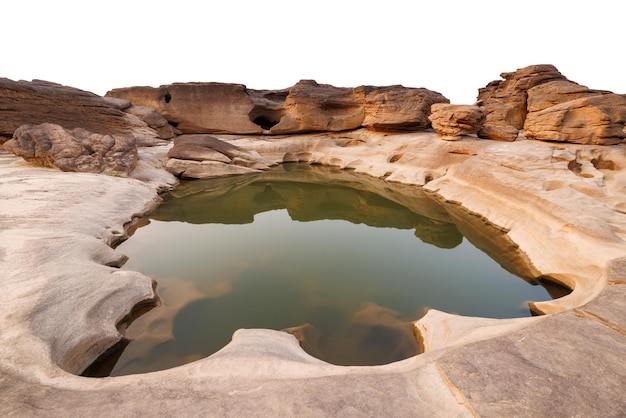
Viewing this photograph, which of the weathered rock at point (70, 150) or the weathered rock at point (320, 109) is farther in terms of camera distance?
the weathered rock at point (320, 109)

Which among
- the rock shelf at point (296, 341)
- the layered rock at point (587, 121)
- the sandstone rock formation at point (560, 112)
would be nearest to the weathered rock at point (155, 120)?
the rock shelf at point (296, 341)

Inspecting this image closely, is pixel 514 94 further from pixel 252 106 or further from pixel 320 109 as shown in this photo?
pixel 252 106

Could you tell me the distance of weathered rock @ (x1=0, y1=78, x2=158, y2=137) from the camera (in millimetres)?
10031

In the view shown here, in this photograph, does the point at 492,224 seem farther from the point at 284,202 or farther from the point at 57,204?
the point at 57,204

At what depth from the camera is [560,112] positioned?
372 inches

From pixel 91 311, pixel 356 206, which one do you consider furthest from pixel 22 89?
pixel 356 206

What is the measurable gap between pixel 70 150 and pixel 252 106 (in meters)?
9.52

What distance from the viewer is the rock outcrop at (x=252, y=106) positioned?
15.6 metres

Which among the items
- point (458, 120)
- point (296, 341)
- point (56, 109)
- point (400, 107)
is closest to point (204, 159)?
point (56, 109)

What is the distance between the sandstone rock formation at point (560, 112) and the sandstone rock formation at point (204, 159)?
1047 centimetres

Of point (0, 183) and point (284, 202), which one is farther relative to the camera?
point (284, 202)

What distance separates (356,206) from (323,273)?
4.71m

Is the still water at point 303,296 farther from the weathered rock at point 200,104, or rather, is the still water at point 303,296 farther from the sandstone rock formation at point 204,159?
the weathered rock at point 200,104

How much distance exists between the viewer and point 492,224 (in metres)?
7.22
